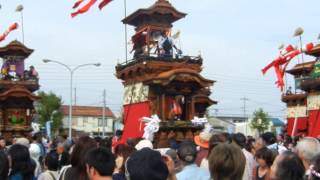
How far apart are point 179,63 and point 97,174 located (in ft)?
Answer: 72.9

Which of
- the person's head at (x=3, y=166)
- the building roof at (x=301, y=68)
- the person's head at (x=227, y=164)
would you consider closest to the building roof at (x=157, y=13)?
the building roof at (x=301, y=68)

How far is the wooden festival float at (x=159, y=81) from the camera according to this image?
24.0 m

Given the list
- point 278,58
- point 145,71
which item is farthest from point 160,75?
point 278,58

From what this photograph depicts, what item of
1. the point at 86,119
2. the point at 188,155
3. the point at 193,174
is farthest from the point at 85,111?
the point at 193,174

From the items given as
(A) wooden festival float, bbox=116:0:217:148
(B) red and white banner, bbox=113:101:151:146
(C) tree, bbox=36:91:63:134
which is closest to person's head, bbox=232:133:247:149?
(A) wooden festival float, bbox=116:0:217:148

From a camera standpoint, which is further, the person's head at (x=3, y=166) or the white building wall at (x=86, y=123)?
the white building wall at (x=86, y=123)

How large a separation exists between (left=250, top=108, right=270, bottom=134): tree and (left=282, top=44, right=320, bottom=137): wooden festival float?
21867mm

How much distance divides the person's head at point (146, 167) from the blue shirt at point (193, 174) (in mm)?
2184

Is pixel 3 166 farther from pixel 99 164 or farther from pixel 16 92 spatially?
pixel 16 92

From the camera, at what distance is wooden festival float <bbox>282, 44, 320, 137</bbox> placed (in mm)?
27703

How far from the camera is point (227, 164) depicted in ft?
13.2

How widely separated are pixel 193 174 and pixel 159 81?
18.3 m

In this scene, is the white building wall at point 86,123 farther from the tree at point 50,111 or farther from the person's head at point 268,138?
the person's head at point 268,138

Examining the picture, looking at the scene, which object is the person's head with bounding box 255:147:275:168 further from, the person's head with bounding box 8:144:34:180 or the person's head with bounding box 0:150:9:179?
the person's head with bounding box 0:150:9:179
